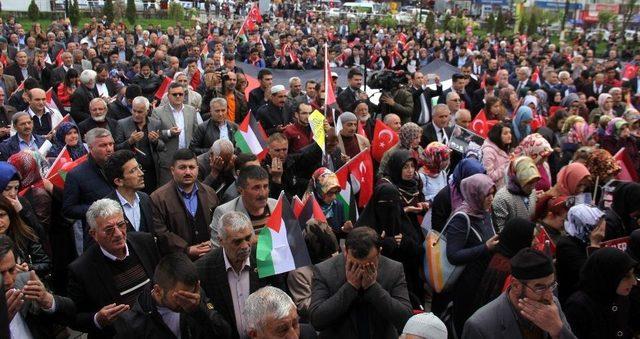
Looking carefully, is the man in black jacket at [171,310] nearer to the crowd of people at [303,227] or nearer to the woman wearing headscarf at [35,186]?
the crowd of people at [303,227]

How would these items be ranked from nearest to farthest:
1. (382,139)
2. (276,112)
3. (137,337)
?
(137,337)
(382,139)
(276,112)

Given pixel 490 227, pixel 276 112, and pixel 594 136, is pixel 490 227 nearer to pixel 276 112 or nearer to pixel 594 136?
pixel 594 136

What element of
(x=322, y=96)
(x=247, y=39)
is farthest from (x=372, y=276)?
(x=247, y=39)

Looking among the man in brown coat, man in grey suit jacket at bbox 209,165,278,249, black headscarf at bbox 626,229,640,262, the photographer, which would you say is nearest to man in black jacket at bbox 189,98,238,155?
the man in brown coat

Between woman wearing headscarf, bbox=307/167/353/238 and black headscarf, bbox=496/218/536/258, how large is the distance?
4.54 ft

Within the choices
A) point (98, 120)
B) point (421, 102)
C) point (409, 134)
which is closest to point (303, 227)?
point (409, 134)

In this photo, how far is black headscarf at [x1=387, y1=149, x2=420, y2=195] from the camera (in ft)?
19.3

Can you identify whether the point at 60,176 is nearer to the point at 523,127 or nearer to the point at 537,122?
the point at 523,127

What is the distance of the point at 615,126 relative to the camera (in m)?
8.07

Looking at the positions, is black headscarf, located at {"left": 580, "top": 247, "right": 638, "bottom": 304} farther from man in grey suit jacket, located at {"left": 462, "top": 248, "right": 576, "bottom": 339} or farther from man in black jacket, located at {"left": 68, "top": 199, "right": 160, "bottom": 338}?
man in black jacket, located at {"left": 68, "top": 199, "right": 160, "bottom": 338}

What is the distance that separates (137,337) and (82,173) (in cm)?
232

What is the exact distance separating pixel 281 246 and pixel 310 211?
797mm

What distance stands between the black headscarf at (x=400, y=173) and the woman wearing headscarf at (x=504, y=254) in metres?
1.61

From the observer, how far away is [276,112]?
360 inches
